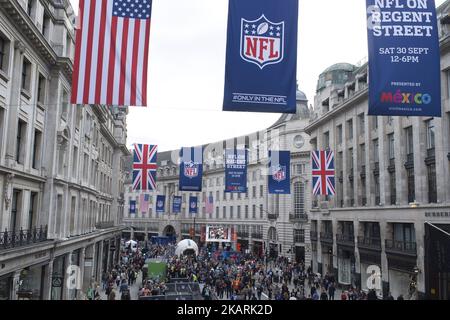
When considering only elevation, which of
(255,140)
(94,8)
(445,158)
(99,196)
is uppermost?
(255,140)

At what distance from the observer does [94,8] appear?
37.1ft

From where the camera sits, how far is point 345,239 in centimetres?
3791

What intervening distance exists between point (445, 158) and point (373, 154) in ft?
31.3

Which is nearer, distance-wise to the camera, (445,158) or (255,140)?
(445,158)

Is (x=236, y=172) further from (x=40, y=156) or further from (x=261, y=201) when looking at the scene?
(x=261, y=201)

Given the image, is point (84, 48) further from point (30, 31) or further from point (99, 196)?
point (99, 196)

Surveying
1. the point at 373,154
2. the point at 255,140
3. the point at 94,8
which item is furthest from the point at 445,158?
the point at 255,140

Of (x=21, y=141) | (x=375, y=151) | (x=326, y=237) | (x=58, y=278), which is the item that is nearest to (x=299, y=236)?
(x=326, y=237)

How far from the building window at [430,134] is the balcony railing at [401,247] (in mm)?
6378

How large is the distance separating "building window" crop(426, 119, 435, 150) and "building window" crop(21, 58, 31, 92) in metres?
22.9

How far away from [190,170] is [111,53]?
55.5 feet

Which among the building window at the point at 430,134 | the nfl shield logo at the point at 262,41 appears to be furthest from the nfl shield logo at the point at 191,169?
the nfl shield logo at the point at 262,41

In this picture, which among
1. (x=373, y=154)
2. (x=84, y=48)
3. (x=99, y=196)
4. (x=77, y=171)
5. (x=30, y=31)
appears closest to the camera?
(x=84, y=48)

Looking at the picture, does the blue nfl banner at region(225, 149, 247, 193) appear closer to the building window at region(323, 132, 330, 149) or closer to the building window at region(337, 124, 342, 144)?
the building window at region(337, 124, 342, 144)
